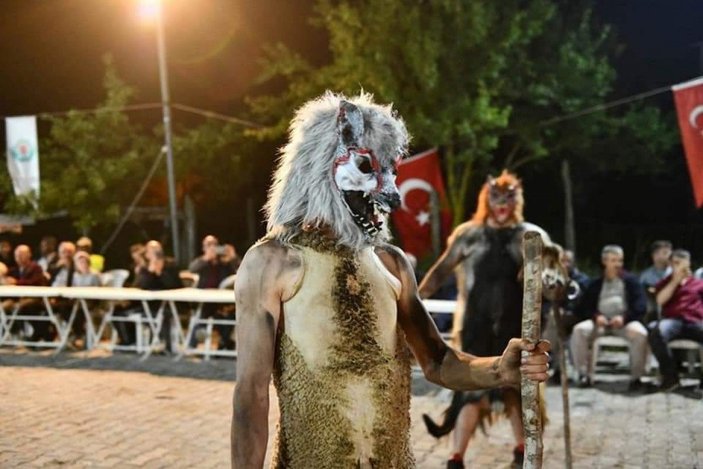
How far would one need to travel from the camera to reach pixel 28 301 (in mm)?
11531

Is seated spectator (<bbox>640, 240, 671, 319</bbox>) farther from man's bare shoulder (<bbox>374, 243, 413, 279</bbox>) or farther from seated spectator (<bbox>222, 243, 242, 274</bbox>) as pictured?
man's bare shoulder (<bbox>374, 243, 413, 279</bbox>)

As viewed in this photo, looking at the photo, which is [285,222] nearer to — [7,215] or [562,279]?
[562,279]

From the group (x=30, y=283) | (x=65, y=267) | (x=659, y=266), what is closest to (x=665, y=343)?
(x=659, y=266)

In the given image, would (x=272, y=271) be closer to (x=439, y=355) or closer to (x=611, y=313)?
(x=439, y=355)

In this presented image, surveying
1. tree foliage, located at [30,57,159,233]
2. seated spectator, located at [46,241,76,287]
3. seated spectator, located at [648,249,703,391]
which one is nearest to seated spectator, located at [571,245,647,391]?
seated spectator, located at [648,249,703,391]

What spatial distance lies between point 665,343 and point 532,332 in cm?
635

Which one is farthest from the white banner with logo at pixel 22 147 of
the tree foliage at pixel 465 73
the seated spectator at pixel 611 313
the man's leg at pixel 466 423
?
the man's leg at pixel 466 423

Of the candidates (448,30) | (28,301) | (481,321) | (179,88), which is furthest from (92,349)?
(179,88)

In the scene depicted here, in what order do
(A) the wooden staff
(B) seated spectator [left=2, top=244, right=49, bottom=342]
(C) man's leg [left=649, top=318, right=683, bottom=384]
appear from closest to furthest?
(A) the wooden staff
(C) man's leg [left=649, top=318, right=683, bottom=384]
(B) seated spectator [left=2, top=244, right=49, bottom=342]

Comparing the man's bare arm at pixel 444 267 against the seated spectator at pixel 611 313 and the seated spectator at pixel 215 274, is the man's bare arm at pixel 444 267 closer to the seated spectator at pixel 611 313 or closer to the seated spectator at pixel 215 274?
the seated spectator at pixel 611 313

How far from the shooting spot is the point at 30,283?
11672 millimetres

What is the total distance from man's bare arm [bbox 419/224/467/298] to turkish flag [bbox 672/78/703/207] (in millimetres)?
6880

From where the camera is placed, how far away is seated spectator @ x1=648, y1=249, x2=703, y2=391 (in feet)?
26.9

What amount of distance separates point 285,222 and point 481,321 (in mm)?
3127
